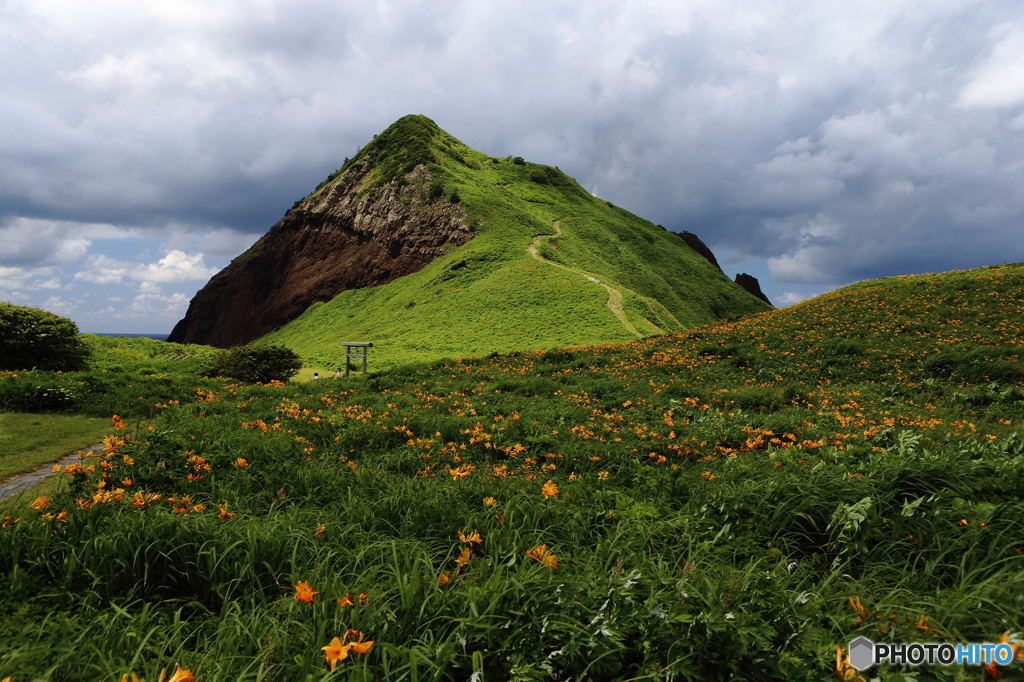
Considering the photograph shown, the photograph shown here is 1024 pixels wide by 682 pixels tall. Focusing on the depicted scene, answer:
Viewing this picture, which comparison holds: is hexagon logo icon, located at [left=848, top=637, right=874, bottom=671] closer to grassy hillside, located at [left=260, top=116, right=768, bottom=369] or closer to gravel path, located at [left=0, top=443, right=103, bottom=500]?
gravel path, located at [left=0, top=443, right=103, bottom=500]

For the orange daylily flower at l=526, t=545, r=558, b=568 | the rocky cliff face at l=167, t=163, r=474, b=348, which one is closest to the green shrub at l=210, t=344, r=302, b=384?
the orange daylily flower at l=526, t=545, r=558, b=568

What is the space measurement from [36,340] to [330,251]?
4975 centimetres

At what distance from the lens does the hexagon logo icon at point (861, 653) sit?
84.1 inches

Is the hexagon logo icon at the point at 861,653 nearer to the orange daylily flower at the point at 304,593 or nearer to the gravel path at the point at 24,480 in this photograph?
the orange daylily flower at the point at 304,593

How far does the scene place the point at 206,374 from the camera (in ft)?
51.2

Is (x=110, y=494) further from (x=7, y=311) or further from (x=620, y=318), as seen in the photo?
(x=620, y=318)

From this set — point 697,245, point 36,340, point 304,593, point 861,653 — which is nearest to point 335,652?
point 304,593

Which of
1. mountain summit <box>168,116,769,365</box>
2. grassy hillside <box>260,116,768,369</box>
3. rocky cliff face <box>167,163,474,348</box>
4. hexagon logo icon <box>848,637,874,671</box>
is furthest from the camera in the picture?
rocky cliff face <box>167,163,474,348</box>

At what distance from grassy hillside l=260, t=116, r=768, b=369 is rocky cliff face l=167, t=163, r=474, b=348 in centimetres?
195

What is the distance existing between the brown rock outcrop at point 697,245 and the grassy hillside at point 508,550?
82.7 m

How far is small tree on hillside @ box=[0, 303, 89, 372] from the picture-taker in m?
12.4

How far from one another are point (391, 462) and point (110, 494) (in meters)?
2.45

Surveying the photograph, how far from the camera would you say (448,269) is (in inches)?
1772

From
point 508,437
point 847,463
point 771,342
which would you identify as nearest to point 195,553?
point 508,437
